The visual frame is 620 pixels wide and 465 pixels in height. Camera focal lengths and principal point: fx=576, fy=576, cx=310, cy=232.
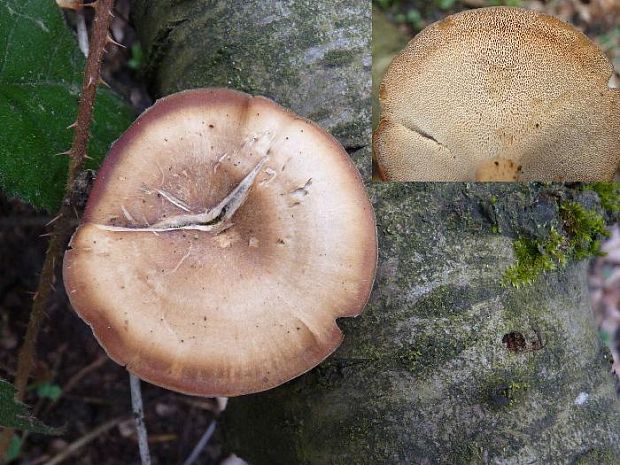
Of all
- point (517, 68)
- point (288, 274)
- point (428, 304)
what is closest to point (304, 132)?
point (288, 274)

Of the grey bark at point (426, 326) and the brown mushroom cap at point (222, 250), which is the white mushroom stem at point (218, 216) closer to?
the brown mushroom cap at point (222, 250)

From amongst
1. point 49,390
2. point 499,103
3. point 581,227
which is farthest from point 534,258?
point 49,390

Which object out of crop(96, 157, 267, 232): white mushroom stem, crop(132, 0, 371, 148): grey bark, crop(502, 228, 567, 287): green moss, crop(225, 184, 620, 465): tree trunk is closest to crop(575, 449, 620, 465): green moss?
crop(225, 184, 620, 465): tree trunk

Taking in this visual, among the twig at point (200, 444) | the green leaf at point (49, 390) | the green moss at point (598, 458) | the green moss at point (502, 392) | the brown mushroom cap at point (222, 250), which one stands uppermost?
the brown mushroom cap at point (222, 250)

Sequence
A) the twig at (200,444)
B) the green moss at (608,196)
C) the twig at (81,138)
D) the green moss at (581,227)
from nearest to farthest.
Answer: the twig at (81,138) < the green moss at (581,227) < the green moss at (608,196) < the twig at (200,444)

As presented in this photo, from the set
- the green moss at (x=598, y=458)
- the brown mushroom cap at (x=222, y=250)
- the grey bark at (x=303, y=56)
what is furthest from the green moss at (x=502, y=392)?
the grey bark at (x=303, y=56)

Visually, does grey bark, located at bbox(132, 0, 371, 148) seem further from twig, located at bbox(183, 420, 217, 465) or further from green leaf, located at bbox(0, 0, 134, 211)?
twig, located at bbox(183, 420, 217, 465)

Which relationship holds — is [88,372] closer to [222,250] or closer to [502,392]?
[222,250]
